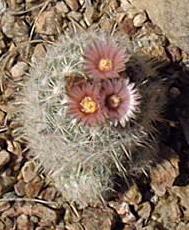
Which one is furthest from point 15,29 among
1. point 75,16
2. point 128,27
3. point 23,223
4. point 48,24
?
point 23,223

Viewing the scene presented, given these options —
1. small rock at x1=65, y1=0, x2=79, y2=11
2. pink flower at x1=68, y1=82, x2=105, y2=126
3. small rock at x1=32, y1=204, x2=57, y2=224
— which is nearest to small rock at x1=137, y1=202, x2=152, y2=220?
Result: small rock at x1=32, y1=204, x2=57, y2=224

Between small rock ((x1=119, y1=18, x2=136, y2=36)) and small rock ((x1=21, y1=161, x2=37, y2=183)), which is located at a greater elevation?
small rock ((x1=119, y1=18, x2=136, y2=36))

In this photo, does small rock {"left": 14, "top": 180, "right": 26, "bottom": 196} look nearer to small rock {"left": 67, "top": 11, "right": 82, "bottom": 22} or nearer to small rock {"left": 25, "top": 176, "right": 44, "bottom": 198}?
small rock {"left": 25, "top": 176, "right": 44, "bottom": 198}

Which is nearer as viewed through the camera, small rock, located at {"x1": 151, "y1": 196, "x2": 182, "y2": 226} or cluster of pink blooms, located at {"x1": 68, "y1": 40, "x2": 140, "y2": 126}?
cluster of pink blooms, located at {"x1": 68, "y1": 40, "x2": 140, "y2": 126}

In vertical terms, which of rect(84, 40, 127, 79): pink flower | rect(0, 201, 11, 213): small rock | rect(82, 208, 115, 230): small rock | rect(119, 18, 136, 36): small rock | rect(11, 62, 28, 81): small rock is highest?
rect(84, 40, 127, 79): pink flower

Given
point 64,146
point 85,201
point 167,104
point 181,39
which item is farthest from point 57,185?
point 181,39

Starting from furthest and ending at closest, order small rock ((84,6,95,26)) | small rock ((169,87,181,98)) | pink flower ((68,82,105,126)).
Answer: small rock ((84,6,95,26)), small rock ((169,87,181,98)), pink flower ((68,82,105,126))

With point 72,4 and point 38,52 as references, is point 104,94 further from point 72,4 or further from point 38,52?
point 72,4
